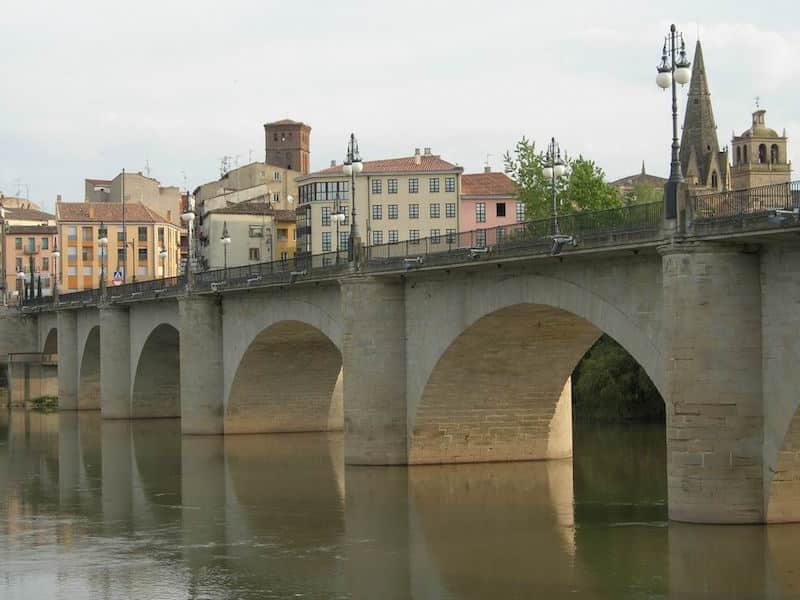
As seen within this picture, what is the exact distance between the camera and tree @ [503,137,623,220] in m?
74.4

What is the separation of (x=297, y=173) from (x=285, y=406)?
73.3 meters

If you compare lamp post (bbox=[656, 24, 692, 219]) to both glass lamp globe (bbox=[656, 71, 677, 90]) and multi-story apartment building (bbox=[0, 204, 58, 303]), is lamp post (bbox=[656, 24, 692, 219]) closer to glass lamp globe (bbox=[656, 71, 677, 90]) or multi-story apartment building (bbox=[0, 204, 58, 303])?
glass lamp globe (bbox=[656, 71, 677, 90])

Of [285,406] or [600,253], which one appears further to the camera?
[285,406]

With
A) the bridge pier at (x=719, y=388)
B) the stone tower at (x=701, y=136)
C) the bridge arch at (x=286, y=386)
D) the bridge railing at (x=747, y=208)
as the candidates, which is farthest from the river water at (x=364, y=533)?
the stone tower at (x=701, y=136)

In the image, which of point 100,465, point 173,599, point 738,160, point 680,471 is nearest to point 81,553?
point 173,599

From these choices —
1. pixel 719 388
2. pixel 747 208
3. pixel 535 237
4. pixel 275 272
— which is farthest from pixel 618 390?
pixel 747 208

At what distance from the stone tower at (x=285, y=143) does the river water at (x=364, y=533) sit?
90422 millimetres

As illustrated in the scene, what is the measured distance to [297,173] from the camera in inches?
5027

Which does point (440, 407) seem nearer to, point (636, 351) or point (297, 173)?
point (636, 351)

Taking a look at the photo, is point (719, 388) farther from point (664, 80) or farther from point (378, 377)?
Answer: point (378, 377)

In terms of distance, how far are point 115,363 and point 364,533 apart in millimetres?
39546

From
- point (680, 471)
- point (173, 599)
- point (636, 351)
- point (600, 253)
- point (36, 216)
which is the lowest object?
point (173, 599)

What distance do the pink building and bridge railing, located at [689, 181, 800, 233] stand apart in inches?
2837

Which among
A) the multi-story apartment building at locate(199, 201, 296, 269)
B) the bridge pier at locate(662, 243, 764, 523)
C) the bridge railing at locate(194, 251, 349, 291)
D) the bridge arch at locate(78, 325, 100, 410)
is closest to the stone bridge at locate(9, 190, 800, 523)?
the bridge pier at locate(662, 243, 764, 523)
